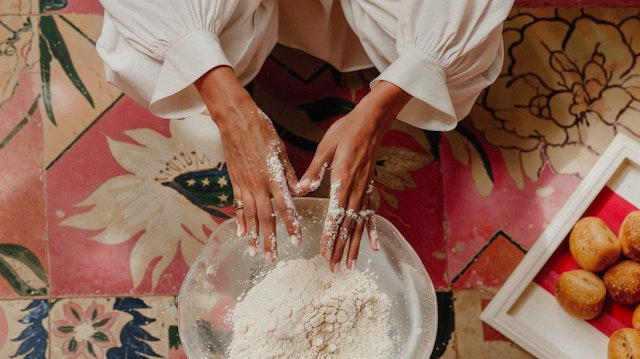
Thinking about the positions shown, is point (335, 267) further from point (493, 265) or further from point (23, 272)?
point (23, 272)

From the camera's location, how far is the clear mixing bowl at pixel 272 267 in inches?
36.4

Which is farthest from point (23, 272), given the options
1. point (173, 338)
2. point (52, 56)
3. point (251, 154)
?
point (251, 154)

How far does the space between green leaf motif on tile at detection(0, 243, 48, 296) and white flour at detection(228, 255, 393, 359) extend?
1.37 ft

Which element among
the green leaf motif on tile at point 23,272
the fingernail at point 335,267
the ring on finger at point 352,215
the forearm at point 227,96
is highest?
the forearm at point 227,96

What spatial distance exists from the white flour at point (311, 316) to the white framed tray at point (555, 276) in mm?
315

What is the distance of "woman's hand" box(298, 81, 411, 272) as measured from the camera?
829 mm

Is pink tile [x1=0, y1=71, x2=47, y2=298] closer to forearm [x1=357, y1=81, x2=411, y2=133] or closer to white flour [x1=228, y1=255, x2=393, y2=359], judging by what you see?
white flour [x1=228, y1=255, x2=393, y2=359]

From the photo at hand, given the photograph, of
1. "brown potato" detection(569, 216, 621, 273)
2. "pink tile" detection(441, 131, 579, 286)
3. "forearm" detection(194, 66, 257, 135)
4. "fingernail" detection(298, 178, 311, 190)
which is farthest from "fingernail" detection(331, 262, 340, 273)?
"brown potato" detection(569, 216, 621, 273)

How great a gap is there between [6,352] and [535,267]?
3.06ft

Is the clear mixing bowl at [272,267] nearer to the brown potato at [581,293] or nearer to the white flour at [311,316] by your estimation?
the white flour at [311,316]

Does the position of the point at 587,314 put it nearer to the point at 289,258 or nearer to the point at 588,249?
the point at 588,249

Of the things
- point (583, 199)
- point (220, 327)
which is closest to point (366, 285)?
point (220, 327)

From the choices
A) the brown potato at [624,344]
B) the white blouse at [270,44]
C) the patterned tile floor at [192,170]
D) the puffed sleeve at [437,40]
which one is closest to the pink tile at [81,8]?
the patterned tile floor at [192,170]

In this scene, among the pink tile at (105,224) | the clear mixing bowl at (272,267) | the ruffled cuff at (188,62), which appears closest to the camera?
the ruffled cuff at (188,62)
